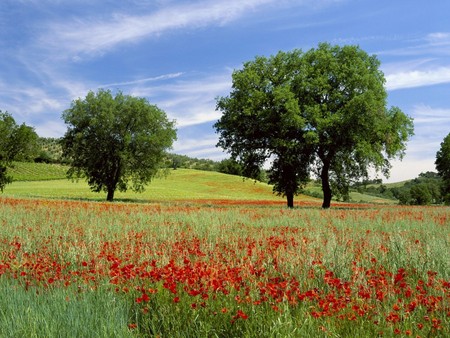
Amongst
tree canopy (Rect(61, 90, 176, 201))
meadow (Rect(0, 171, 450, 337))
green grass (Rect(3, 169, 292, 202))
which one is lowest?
meadow (Rect(0, 171, 450, 337))

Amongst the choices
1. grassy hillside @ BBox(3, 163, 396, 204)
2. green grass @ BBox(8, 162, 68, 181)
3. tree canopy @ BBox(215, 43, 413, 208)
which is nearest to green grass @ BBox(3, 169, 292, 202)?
grassy hillside @ BBox(3, 163, 396, 204)

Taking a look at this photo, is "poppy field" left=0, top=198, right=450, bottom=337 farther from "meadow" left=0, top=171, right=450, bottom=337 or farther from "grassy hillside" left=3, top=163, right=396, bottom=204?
"grassy hillside" left=3, top=163, right=396, bottom=204

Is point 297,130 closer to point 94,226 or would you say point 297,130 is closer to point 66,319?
point 94,226

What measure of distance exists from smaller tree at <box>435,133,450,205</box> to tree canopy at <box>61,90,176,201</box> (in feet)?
163

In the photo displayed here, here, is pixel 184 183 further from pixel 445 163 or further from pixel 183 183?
pixel 445 163

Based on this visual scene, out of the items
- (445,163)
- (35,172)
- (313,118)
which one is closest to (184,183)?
(35,172)

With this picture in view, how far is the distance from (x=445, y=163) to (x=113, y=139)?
56.4 meters

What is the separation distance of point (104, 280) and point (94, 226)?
700 cm

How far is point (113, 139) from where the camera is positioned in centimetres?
4397

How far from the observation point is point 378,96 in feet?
Result: 110

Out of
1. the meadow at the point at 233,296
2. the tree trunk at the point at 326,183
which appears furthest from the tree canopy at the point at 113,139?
the meadow at the point at 233,296

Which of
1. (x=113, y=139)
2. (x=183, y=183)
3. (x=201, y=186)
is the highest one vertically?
(x=113, y=139)

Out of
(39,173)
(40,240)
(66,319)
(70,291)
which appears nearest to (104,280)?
(70,291)

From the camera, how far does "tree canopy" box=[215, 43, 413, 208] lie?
3131 cm
